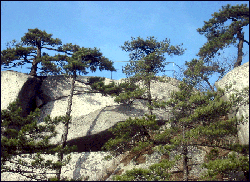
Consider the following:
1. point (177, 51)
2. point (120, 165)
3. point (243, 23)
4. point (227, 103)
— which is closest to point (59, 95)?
point (120, 165)

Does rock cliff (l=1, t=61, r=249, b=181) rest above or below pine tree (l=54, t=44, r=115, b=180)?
below

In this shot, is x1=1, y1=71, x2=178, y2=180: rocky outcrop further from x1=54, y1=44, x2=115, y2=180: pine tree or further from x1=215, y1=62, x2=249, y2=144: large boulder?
x1=215, y1=62, x2=249, y2=144: large boulder

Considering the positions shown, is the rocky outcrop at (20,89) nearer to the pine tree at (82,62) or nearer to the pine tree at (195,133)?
the pine tree at (82,62)

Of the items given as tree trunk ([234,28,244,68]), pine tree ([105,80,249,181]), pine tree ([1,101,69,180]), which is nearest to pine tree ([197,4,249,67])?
tree trunk ([234,28,244,68])

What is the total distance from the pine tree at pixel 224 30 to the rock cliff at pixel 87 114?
10.7 ft

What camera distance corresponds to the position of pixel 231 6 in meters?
19.5

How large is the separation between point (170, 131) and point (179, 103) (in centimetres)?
145

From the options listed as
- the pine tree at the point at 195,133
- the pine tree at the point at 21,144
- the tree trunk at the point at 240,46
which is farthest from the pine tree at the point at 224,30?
the pine tree at the point at 21,144

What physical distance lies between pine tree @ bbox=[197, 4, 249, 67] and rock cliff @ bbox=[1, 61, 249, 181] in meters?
3.25

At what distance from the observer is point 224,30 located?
784 inches

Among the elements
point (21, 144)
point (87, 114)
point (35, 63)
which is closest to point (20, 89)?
point (35, 63)

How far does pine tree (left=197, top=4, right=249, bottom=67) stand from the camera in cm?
1842

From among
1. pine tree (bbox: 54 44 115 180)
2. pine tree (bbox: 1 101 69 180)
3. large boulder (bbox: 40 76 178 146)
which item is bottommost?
pine tree (bbox: 1 101 69 180)

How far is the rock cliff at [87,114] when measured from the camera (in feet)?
46.3
